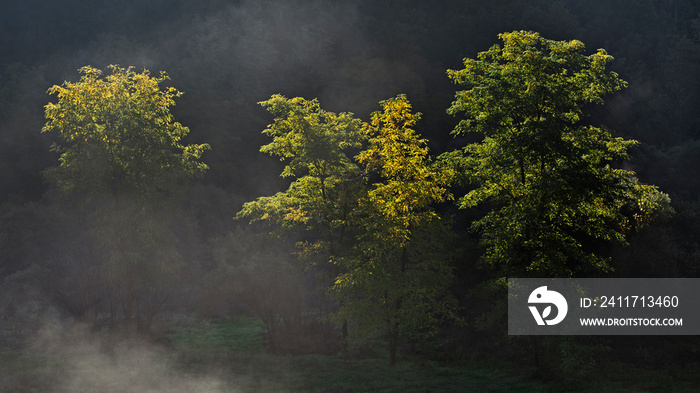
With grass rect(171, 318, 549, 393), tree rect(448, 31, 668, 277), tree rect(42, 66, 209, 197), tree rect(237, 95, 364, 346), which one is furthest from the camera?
tree rect(42, 66, 209, 197)

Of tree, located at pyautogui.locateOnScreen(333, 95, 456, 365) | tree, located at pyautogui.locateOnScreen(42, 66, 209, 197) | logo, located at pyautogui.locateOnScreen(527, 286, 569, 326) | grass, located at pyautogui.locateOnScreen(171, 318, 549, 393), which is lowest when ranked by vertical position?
grass, located at pyautogui.locateOnScreen(171, 318, 549, 393)

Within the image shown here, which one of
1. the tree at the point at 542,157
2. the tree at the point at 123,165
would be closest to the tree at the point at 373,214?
the tree at the point at 542,157

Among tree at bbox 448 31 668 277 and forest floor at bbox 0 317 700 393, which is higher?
tree at bbox 448 31 668 277

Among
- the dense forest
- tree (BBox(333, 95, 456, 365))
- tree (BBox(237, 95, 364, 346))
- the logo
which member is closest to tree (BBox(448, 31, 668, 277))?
the dense forest

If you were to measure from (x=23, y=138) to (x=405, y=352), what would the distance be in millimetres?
43262

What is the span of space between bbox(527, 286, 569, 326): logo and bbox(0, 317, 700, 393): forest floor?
7.10 ft

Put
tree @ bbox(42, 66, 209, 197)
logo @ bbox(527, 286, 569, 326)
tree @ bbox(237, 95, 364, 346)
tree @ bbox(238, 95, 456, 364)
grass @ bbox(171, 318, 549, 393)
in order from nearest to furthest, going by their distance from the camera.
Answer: logo @ bbox(527, 286, 569, 326) → grass @ bbox(171, 318, 549, 393) → tree @ bbox(238, 95, 456, 364) → tree @ bbox(237, 95, 364, 346) → tree @ bbox(42, 66, 209, 197)

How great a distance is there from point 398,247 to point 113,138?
1438 centimetres

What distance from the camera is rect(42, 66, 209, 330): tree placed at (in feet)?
86.4

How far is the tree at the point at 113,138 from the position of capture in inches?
1036

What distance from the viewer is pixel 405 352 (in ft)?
87.5

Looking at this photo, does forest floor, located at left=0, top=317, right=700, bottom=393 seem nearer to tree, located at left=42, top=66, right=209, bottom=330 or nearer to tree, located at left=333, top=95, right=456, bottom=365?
tree, located at left=333, top=95, right=456, bottom=365

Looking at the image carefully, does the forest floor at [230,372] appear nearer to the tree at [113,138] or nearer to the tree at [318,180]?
the tree at [318,180]

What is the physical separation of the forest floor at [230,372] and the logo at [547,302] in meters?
2.16
